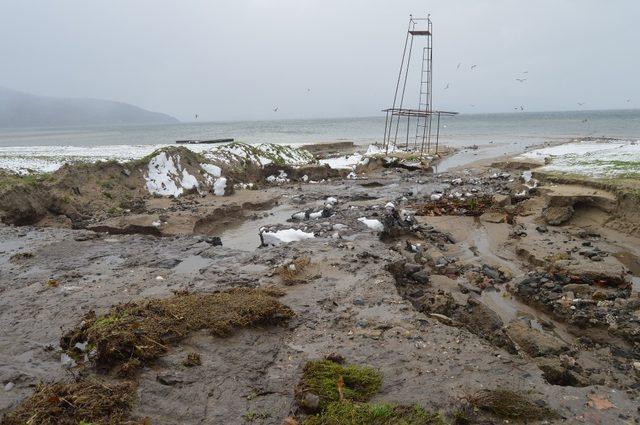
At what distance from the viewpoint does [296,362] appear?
4465 mm

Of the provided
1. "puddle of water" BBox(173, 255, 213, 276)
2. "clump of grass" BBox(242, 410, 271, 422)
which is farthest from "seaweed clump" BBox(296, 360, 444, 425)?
"puddle of water" BBox(173, 255, 213, 276)

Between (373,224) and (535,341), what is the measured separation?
4884 millimetres

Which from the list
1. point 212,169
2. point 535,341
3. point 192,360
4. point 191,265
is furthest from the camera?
point 212,169

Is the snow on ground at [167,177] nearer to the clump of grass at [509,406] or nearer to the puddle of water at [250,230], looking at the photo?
the puddle of water at [250,230]

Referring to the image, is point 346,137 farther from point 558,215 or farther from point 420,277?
point 420,277

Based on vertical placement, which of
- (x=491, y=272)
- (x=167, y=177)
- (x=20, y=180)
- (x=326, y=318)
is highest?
(x=20, y=180)

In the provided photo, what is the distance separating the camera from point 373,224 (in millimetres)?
9750

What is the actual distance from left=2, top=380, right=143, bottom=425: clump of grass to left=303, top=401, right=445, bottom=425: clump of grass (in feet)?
5.18

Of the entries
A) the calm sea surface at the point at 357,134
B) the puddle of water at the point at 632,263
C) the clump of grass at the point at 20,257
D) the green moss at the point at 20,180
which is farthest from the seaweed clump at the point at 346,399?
the calm sea surface at the point at 357,134

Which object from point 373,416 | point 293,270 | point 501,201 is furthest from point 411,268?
point 501,201

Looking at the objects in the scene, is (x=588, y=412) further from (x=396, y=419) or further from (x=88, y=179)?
(x=88, y=179)

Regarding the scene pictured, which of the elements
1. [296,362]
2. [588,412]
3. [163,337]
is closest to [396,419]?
[296,362]

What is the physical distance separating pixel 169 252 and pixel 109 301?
2.41 metres

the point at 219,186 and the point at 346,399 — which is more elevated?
the point at 346,399
